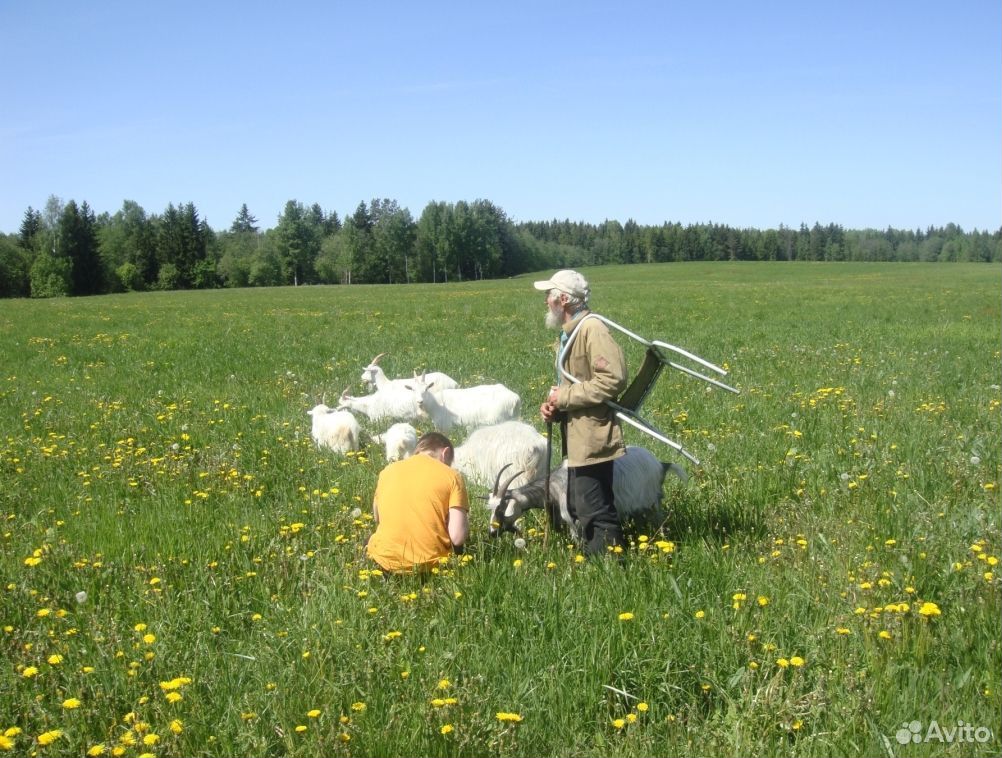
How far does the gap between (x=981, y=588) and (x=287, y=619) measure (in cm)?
402

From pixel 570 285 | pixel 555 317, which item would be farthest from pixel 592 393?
pixel 570 285

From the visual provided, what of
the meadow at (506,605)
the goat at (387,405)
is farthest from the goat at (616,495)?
the goat at (387,405)

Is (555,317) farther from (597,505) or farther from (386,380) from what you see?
Result: (386,380)

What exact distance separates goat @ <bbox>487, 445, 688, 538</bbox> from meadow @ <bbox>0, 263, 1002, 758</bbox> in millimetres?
216

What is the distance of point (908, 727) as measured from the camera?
3785 mm

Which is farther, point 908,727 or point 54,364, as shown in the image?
point 54,364

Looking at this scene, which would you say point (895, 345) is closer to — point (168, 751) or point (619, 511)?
point (619, 511)

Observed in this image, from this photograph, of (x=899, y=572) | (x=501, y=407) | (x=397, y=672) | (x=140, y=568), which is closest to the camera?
(x=397, y=672)

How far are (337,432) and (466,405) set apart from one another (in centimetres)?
217

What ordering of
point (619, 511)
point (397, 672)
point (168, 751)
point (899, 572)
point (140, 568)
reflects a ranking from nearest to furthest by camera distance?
point (168, 751)
point (397, 672)
point (899, 572)
point (140, 568)
point (619, 511)

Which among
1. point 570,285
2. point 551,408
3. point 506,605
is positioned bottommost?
point 506,605

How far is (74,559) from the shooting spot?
19.5 ft

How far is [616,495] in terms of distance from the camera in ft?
22.2

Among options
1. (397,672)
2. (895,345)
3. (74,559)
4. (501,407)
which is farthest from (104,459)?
(895,345)
